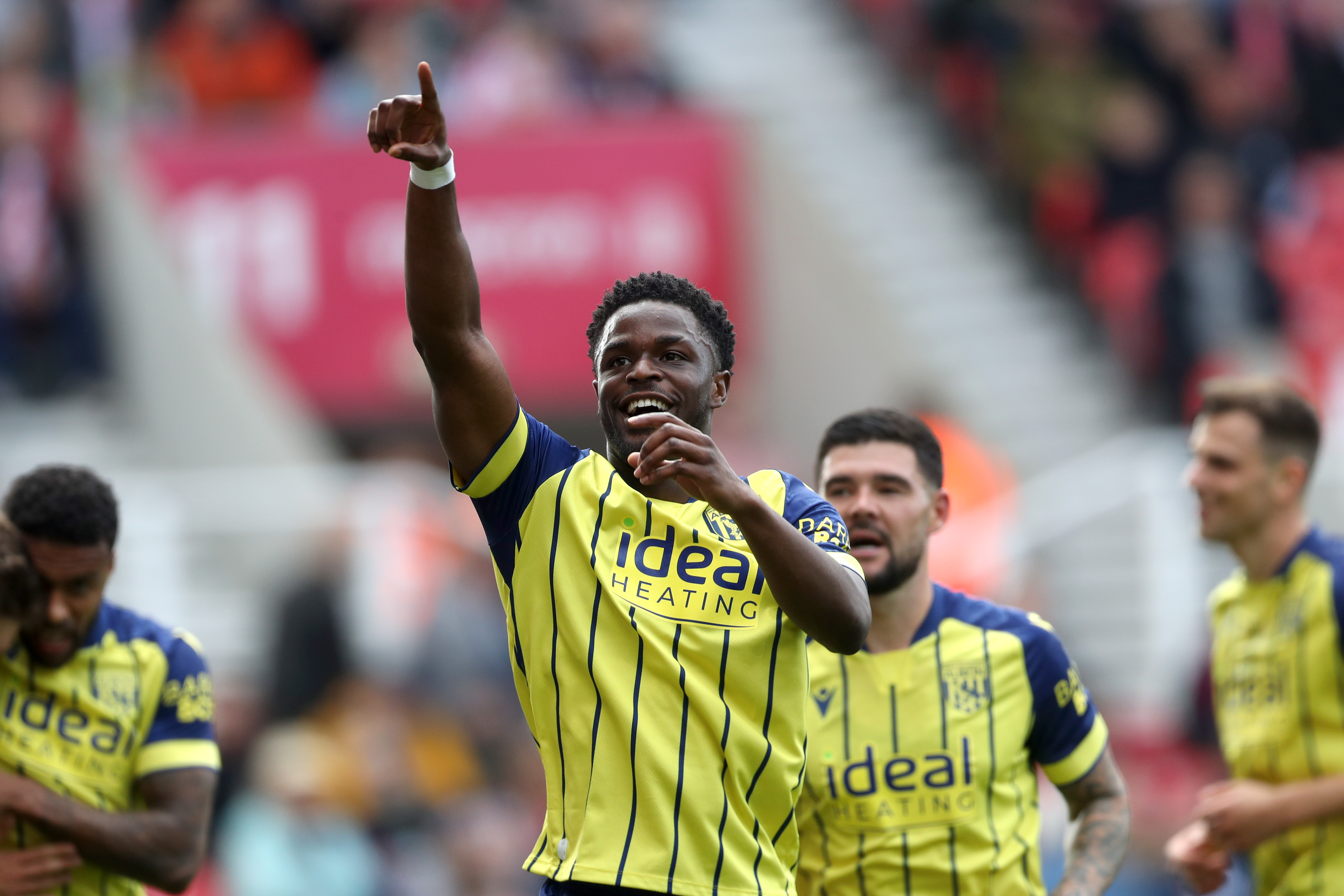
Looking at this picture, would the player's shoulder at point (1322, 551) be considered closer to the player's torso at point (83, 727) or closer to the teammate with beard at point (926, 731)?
the teammate with beard at point (926, 731)

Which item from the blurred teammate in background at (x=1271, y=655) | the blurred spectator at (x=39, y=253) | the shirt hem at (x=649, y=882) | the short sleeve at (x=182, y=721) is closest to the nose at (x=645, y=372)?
the shirt hem at (x=649, y=882)

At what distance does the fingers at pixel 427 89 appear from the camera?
3.73m

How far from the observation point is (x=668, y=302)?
13.3 feet

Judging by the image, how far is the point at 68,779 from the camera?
4777 millimetres

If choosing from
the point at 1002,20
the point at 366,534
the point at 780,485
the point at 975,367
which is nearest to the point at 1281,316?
the point at 975,367

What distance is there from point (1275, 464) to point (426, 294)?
3.23m

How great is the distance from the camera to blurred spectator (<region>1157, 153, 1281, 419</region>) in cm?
1353

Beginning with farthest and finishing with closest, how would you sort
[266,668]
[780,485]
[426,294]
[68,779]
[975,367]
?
[975,367], [266,668], [68,779], [780,485], [426,294]

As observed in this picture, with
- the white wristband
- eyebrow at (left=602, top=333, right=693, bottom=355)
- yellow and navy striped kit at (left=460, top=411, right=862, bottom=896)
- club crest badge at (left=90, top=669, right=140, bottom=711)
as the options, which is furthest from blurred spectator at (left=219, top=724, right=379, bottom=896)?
the white wristband

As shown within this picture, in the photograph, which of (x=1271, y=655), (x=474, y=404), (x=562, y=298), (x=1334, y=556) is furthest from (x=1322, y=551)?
(x=562, y=298)

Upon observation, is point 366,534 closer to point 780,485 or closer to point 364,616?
point 364,616

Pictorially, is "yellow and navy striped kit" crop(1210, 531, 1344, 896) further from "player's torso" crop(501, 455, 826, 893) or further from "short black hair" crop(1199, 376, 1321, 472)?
"player's torso" crop(501, 455, 826, 893)

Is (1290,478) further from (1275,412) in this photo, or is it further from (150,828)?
(150,828)

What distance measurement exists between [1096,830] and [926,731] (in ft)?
1.90
